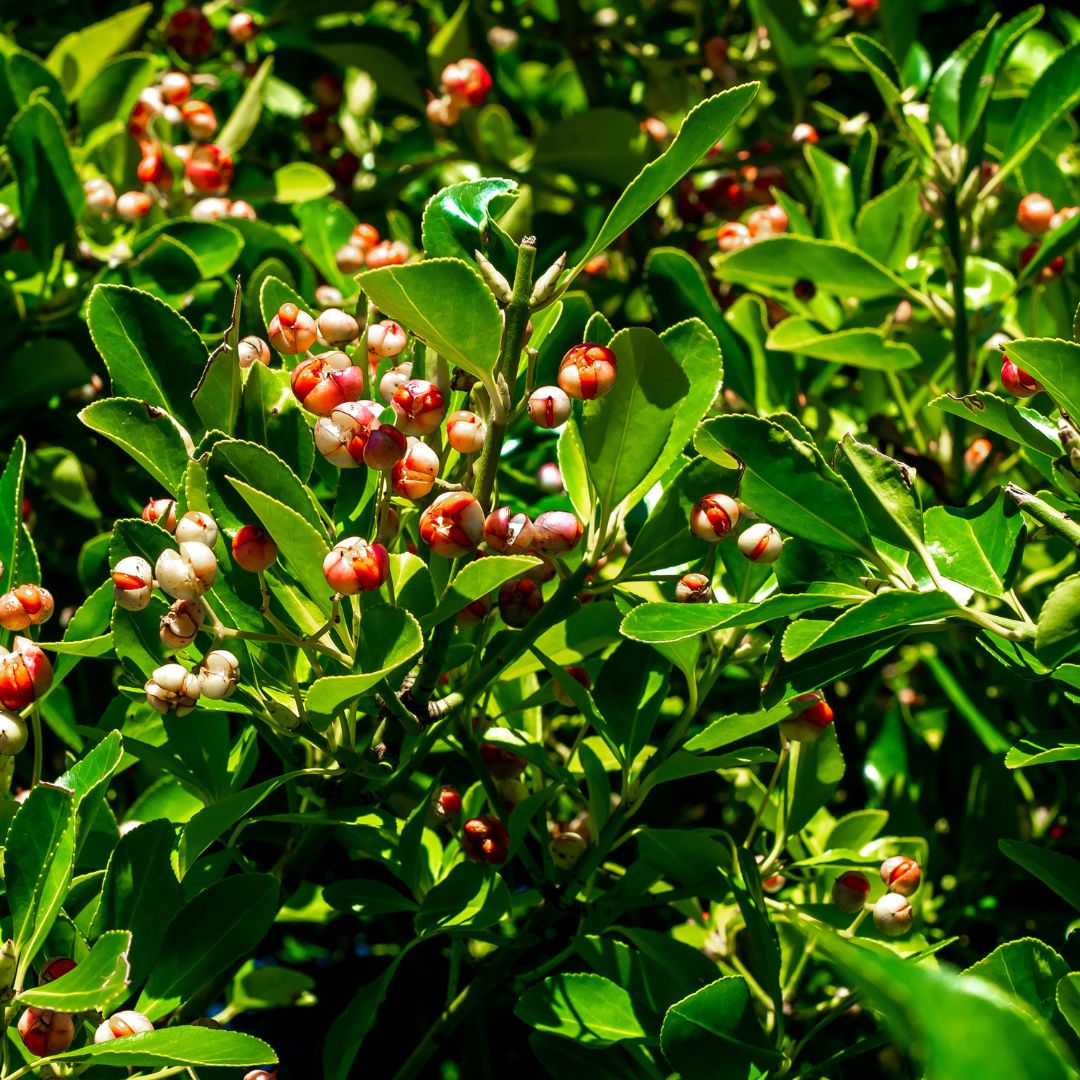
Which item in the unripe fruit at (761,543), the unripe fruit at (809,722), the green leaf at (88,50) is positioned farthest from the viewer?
the green leaf at (88,50)

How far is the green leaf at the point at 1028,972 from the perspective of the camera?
A: 105 centimetres

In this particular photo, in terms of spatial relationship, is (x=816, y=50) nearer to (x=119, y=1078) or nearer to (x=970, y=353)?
(x=970, y=353)

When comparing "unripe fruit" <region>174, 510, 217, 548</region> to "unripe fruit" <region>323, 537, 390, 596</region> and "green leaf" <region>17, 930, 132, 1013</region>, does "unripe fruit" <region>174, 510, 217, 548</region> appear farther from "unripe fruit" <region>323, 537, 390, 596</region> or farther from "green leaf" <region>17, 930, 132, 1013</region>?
"green leaf" <region>17, 930, 132, 1013</region>

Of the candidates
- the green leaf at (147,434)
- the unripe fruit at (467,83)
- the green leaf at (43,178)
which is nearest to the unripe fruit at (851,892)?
the green leaf at (147,434)

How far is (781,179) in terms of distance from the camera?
7.72ft

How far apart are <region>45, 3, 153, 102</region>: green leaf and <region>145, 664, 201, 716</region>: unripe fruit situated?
1392mm

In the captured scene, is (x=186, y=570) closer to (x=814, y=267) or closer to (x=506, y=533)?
(x=506, y=533)

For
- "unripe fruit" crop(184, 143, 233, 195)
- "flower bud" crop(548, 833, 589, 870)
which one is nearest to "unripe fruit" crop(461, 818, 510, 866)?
"flower bud" crop(548, 833, 589, 870)

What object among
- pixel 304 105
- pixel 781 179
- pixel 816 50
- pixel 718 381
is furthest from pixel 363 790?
pixel 304 105

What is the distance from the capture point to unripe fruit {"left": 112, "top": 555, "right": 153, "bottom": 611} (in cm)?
104

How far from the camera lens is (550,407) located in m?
1.08

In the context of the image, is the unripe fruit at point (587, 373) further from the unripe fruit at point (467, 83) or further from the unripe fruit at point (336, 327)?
the unripe fruit at point (467, 83)

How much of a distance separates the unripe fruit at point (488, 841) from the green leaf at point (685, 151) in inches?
23.9

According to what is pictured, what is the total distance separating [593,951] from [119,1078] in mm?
441
